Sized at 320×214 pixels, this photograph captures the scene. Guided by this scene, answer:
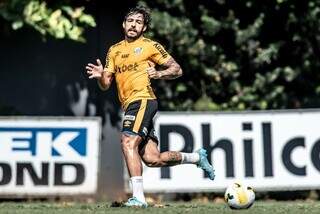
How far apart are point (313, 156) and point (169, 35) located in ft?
9.78

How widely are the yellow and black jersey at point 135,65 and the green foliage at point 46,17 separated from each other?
3.78 metres

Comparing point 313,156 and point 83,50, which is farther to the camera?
point 83,50

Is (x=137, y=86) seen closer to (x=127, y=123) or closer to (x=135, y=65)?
(x=135, y=65)

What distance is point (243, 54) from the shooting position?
13.2 meters

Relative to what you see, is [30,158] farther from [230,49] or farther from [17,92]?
[230,49]

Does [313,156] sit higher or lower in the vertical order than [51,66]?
lower

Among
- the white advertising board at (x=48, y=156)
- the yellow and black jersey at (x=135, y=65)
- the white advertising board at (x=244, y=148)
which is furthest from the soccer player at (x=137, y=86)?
the white advertising board at (x=48, y=156)

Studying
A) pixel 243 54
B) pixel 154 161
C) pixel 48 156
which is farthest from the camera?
pixel 243 54

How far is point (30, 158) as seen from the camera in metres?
11.5

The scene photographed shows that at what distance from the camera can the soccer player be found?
7.55 meters

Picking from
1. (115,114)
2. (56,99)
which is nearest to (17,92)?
(56,99)

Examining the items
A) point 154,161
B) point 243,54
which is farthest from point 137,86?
point 243,54

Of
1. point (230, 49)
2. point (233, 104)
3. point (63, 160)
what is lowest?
point (63, 160)

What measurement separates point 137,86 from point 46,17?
4318 mm
